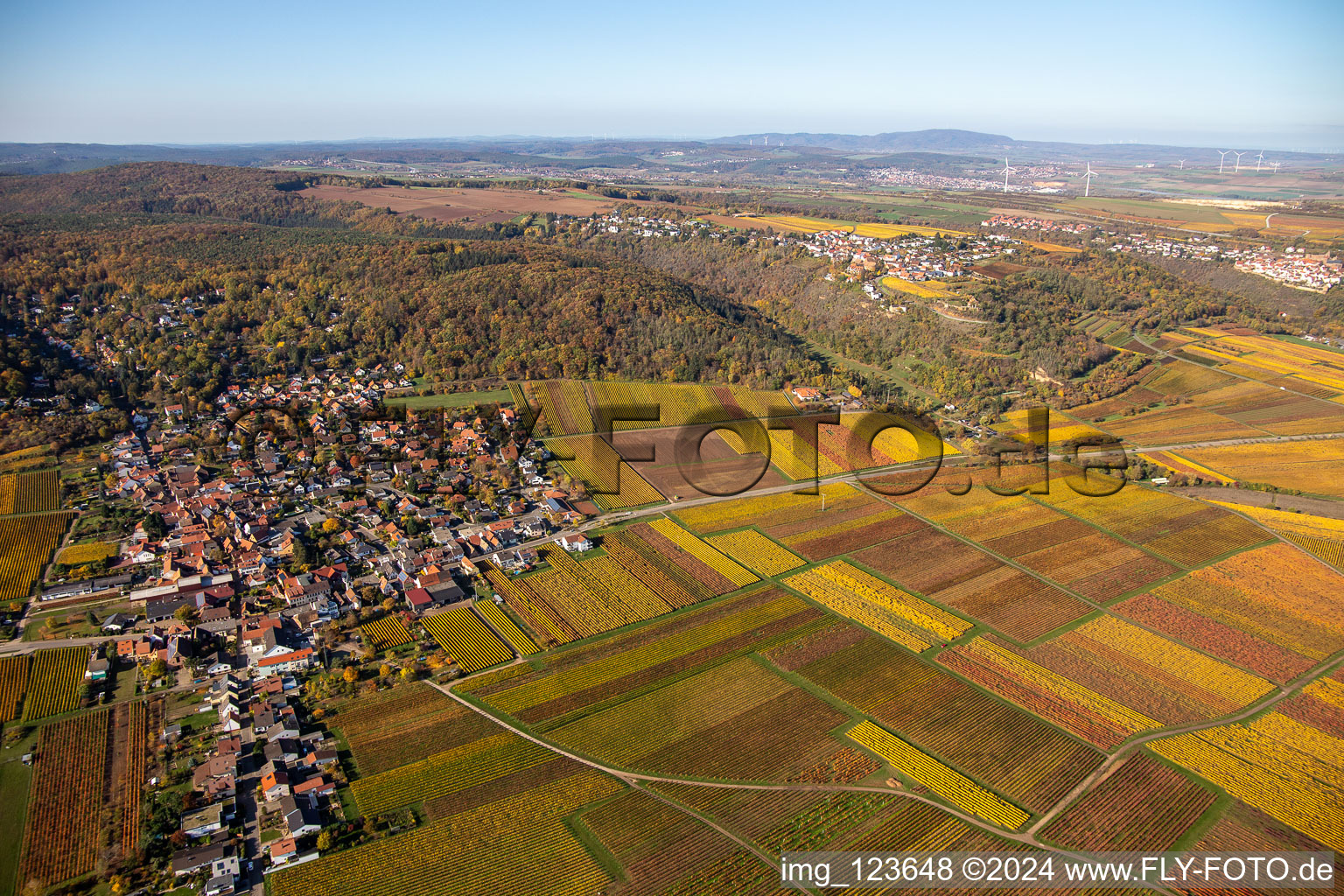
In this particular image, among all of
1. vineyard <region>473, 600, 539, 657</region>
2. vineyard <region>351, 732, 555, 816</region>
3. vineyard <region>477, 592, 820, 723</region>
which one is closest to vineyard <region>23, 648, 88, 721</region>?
vineyard <region>351, 732, 555, 816</region>

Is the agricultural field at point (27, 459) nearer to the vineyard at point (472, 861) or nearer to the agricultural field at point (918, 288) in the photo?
the vineyard at point (472, 861)

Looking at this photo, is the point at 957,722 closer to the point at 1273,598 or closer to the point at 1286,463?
the point at 1273,598

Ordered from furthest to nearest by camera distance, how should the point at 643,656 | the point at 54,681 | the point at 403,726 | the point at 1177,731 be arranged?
the point at 643,656, the point at 54,681, the point at 1177,731, the point at 403,726

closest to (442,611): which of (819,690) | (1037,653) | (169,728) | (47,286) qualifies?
(169,728)

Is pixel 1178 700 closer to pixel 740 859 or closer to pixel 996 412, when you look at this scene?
pixel 740 859

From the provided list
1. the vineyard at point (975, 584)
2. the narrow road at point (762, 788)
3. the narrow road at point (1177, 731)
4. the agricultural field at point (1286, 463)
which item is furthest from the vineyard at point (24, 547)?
the agricultural field at point (1286, 463)

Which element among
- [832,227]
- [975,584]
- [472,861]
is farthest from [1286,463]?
[832,227]

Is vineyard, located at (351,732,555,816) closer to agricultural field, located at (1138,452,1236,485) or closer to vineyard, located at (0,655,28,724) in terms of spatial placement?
vineyard, located at (0,655,28,724)

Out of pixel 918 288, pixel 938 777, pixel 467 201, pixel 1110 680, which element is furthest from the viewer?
pixel 467 201
